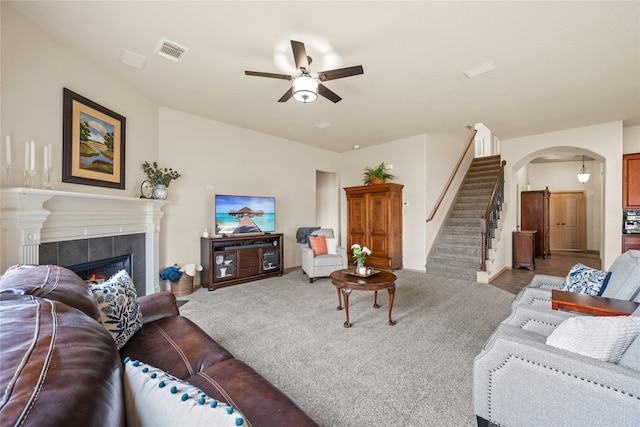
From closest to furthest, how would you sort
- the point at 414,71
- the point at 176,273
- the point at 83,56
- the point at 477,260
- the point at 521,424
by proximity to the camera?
the point at 521,424, the point at 83,56, the point at 414,71, the point at 176,273, the point at 477,260

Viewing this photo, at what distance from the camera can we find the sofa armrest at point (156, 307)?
73.5 inches

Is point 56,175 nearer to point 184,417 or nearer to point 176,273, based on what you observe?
point 176,273

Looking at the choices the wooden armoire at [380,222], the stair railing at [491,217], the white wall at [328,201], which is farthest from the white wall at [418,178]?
the white wall at [328,201]

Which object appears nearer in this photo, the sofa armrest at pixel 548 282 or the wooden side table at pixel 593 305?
the wooden side table at pixel 593 305

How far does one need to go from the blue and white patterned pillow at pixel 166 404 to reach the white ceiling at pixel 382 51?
2455mm

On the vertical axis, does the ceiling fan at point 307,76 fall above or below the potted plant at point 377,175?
above

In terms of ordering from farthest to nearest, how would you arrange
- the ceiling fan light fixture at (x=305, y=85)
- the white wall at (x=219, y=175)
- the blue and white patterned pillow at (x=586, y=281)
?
1. the white wall at (x=219, y=175)
2. the ceiling fan light fixture at (x=305, y=85)
3. the blue and white patterned pillow at (x=586, y=281)

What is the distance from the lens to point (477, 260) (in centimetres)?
500

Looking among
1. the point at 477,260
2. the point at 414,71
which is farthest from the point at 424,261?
the point at 414,71

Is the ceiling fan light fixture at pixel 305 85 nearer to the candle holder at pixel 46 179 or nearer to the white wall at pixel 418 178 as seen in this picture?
the candle holder at pixel 46 179

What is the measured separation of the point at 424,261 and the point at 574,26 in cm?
409

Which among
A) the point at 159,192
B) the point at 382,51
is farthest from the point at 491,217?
the point at 159,192

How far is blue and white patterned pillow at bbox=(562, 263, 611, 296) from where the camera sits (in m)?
2.07

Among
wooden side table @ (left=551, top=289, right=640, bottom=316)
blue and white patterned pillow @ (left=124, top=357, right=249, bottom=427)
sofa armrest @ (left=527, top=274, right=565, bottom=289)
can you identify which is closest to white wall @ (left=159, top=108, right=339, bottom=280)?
blue and white patterned pillow @ (left=124, top=357, right=249, bottom=427)
